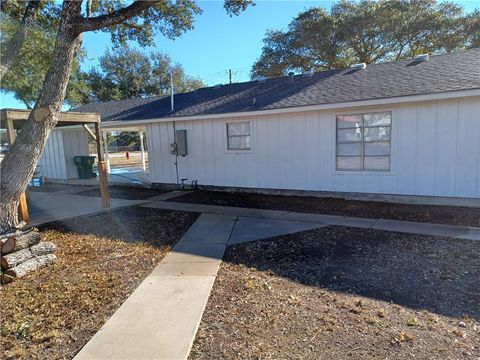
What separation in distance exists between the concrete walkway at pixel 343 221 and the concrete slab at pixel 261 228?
256 millimetres

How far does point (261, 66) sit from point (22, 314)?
24521 millimetres

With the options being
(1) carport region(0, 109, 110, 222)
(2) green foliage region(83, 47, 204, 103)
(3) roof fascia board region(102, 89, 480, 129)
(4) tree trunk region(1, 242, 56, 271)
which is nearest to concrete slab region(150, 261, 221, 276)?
(4) tree trunk region(1, 242, 56, 271)

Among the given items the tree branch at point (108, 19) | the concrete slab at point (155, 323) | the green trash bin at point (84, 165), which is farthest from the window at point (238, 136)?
the green trash bin at point (84, 165)

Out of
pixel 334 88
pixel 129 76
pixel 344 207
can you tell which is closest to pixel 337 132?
pixel 334 88

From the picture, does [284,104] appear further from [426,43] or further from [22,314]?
[426,43]

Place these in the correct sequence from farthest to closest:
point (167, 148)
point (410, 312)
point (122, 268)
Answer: point (167, 148) → point (122, 268) → point (410, 312)

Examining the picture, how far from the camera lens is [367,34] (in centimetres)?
2166

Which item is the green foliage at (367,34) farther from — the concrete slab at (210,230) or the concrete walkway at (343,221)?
the concrete slab at (210,230)

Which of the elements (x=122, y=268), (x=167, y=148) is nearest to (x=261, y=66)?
(x=167, y=148)

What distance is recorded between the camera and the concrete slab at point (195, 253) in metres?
4.62

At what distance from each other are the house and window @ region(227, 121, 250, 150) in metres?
0.03

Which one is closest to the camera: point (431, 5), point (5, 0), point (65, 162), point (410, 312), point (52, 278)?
point (410, 312)

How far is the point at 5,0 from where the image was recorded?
680 cm

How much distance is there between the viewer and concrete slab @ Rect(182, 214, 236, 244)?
554 cm
